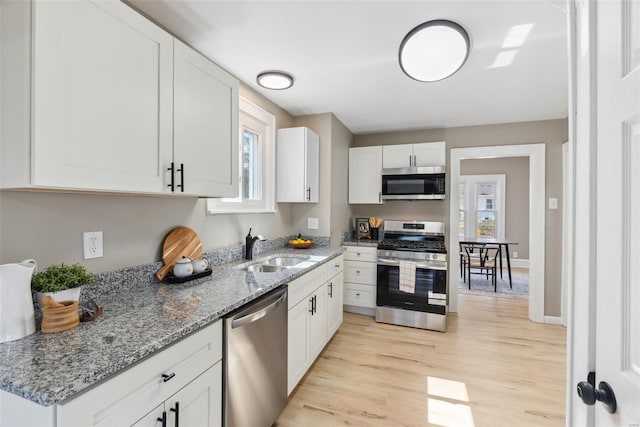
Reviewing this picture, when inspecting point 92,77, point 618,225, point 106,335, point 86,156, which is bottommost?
point 106,335

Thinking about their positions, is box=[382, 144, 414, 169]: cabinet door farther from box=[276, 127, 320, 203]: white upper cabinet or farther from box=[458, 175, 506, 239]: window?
box=[458, 175, 506, 239]: window

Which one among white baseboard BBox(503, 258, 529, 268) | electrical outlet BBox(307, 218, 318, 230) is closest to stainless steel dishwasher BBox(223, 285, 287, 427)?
electrical outlet BBox(307, 218, 318, 230)

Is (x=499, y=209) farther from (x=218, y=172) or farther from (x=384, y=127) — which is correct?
(x=218, y=172)

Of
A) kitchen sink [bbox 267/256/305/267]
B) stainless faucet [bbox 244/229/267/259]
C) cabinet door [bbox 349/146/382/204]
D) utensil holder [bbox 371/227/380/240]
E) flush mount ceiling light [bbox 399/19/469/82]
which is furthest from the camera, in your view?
utensil holder [bbox 371/227/380/240]

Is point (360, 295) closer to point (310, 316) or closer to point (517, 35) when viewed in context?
point (310, 316)

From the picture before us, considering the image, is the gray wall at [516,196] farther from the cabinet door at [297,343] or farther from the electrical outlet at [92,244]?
the electrical outlet at [92,244]

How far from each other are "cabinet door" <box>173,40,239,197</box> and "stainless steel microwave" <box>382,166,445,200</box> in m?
2.28

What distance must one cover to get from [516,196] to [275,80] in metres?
6.31

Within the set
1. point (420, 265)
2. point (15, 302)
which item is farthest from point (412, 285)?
point (15, 302)

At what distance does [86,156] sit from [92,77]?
0.30m

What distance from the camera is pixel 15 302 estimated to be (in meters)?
0.92

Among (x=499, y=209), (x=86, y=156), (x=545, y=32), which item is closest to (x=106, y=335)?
(x=86, y=156)

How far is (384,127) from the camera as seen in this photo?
379 cm

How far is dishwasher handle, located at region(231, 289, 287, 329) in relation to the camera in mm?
1307
